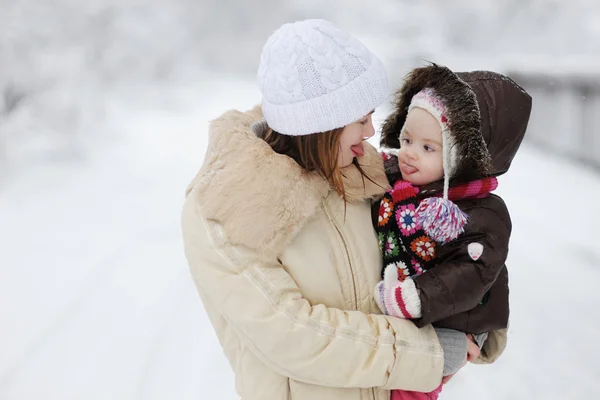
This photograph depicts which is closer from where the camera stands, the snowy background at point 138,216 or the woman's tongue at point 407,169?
the woman's tongue at point 407,169

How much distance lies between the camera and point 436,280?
1303 millimetres

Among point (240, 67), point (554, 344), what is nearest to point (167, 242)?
point (554, 344)

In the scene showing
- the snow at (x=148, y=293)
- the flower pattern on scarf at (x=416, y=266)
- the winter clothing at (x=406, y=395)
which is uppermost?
the flower pattern on scarf at (x=416, y=266)

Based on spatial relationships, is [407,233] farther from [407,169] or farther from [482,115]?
[482,115]

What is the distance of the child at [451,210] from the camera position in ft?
4.27

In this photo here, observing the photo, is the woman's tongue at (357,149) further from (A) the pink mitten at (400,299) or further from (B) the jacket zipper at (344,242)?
(A) the pink mitten at (400,299)

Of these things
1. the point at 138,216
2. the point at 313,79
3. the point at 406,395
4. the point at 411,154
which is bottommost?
the point at 138,216

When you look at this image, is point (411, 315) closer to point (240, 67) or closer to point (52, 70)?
point (52, 70)

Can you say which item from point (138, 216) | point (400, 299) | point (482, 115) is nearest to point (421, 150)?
point (482, 115)

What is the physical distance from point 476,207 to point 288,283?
528 mm

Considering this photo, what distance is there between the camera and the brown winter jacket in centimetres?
130

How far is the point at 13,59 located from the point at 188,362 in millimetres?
5210

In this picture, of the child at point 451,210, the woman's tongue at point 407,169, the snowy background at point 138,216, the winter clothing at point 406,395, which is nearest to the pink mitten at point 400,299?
the child at point 451,210

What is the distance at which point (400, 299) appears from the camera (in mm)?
1271
